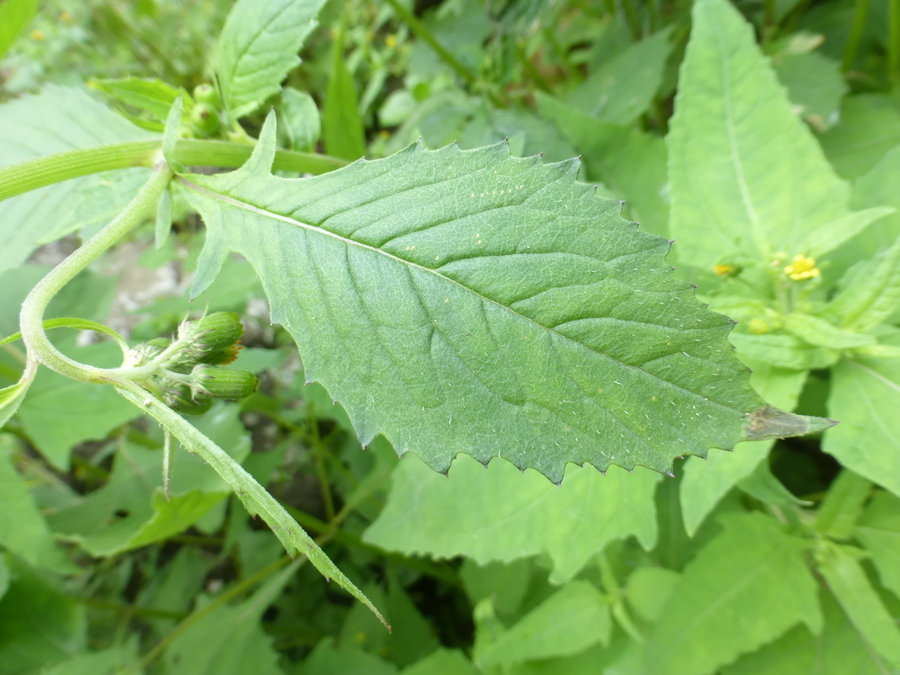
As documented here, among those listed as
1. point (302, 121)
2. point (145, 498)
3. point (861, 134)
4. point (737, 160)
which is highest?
point (302, 121)

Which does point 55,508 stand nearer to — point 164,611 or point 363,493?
point 164,611

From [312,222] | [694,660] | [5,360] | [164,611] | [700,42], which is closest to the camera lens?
[312,222]

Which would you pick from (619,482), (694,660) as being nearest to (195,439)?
(619,482)

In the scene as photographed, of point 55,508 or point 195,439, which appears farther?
point 55,508

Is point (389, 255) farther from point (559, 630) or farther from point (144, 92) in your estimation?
point (559, 630)

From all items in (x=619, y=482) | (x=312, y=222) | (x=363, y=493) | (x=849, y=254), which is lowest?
(x=363, y=493)

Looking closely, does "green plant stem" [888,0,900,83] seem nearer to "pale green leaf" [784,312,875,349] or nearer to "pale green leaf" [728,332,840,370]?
"pale green leaf" [784,312,875,349]

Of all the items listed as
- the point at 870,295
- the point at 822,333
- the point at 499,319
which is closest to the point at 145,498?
the point at 499,319
